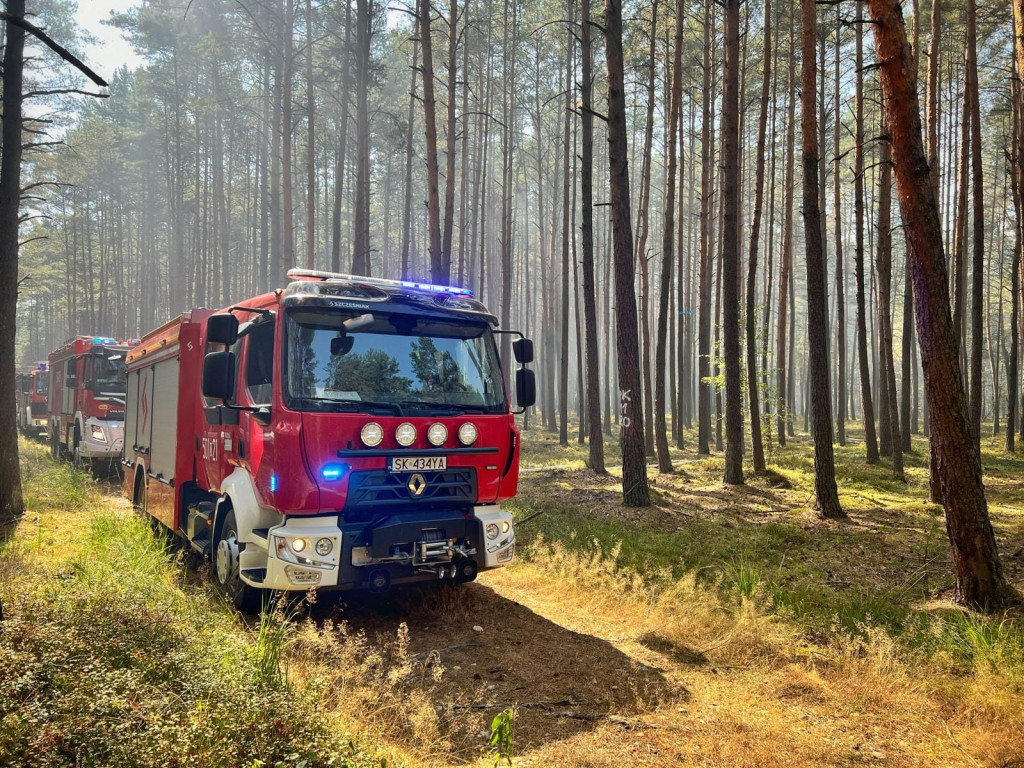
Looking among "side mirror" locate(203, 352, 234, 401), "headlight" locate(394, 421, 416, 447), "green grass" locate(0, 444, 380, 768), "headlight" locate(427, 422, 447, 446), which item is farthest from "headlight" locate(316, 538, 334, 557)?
"side mirror" locate(203, 352, 234, 401)

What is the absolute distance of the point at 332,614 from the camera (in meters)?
6.47

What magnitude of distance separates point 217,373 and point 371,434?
1564mm

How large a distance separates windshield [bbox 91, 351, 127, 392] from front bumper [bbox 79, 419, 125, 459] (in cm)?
87

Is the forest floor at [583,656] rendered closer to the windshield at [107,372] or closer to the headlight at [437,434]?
the headlight at [437,434]

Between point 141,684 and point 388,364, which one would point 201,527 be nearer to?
point 388,364

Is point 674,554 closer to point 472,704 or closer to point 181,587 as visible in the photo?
point 472,704

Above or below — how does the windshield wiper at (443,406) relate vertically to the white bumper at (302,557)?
above

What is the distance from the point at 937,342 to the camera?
6.65 metres

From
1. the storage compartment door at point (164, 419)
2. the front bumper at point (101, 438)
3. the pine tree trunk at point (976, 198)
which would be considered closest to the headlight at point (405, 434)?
the storage compartment door at point (164, 419)

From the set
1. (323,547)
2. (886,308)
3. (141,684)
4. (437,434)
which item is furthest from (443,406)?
(886,308)

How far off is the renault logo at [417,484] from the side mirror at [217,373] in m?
1.92

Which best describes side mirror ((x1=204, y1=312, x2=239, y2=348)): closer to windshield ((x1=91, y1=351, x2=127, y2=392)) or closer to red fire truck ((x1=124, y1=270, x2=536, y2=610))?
red fire truck ((x1=124, y1=270, x2=536, y2=610))

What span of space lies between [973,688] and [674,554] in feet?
14.2

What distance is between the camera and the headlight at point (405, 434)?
229 inches
